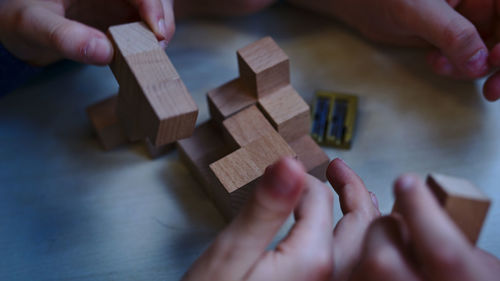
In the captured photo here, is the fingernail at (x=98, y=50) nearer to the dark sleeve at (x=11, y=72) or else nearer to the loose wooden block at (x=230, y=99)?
the loose wooden block at (x=230, y=99)

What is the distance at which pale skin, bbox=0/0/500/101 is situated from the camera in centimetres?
67

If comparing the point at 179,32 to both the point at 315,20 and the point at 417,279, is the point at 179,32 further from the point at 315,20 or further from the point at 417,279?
the point at 417,279

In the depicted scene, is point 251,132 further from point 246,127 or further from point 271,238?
point 271,238

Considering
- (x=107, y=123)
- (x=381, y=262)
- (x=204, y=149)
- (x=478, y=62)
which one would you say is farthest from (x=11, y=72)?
(x=478, y=62)

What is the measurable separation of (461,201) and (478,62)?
47 centimetres

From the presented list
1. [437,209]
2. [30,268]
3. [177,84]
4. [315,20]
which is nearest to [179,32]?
[315,20]

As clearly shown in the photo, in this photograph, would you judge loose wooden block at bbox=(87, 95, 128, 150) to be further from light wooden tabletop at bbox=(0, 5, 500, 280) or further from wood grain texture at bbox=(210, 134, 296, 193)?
wood grain texture at bbox=(210, 134, 296, 193)

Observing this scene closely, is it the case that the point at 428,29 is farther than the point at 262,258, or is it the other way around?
the point at 428,29

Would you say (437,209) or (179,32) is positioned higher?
(437,209)

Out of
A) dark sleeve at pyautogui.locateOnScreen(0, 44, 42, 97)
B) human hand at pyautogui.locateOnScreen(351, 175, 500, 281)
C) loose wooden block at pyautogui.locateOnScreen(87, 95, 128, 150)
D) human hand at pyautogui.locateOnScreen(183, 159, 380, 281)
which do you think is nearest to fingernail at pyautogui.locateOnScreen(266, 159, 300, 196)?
human hand at pyautogui.locateOnScreen(183, 159, 380, 281)

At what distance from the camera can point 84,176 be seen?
2.80 ft

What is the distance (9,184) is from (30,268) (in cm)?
19

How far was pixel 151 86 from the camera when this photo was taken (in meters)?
0.58

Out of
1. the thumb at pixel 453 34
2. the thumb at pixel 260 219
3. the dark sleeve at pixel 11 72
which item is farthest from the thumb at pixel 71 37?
the thumb at pixel 453 34
